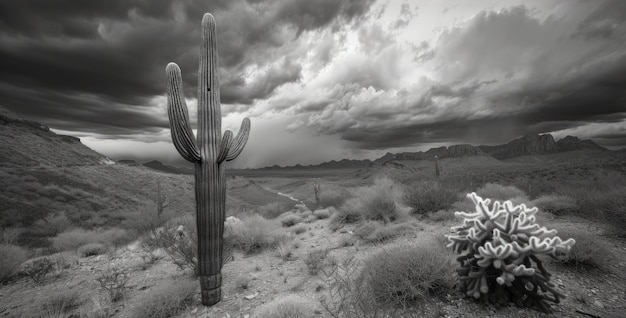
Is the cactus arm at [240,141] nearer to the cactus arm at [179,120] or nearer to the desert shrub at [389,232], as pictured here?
the cactus arm at [179,120]

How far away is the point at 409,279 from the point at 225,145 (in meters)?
3.82

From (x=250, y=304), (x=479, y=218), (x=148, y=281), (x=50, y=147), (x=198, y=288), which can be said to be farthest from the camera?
(x=50, y=147)

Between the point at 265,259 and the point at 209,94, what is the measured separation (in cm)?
425

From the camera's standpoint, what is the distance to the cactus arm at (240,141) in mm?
5121

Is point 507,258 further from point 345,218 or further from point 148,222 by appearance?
point 148,222

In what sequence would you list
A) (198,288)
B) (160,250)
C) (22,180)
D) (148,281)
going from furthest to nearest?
(22,180) < (160,250) < (148,281) < (198,288)

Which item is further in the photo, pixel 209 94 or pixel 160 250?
pixel 160 250

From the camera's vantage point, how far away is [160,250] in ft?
24.3

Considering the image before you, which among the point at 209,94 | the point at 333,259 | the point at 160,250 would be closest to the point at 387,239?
the point at 333,259

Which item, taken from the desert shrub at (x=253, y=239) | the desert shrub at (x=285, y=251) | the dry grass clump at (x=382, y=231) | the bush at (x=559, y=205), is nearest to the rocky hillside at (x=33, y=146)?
the desert shrub at (x=253, y=239)

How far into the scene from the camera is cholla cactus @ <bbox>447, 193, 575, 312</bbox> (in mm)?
2811

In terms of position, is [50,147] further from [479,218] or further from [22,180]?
[479,218]

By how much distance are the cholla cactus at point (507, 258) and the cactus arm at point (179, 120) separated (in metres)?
4.25

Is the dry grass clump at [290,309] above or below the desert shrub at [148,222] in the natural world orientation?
above
